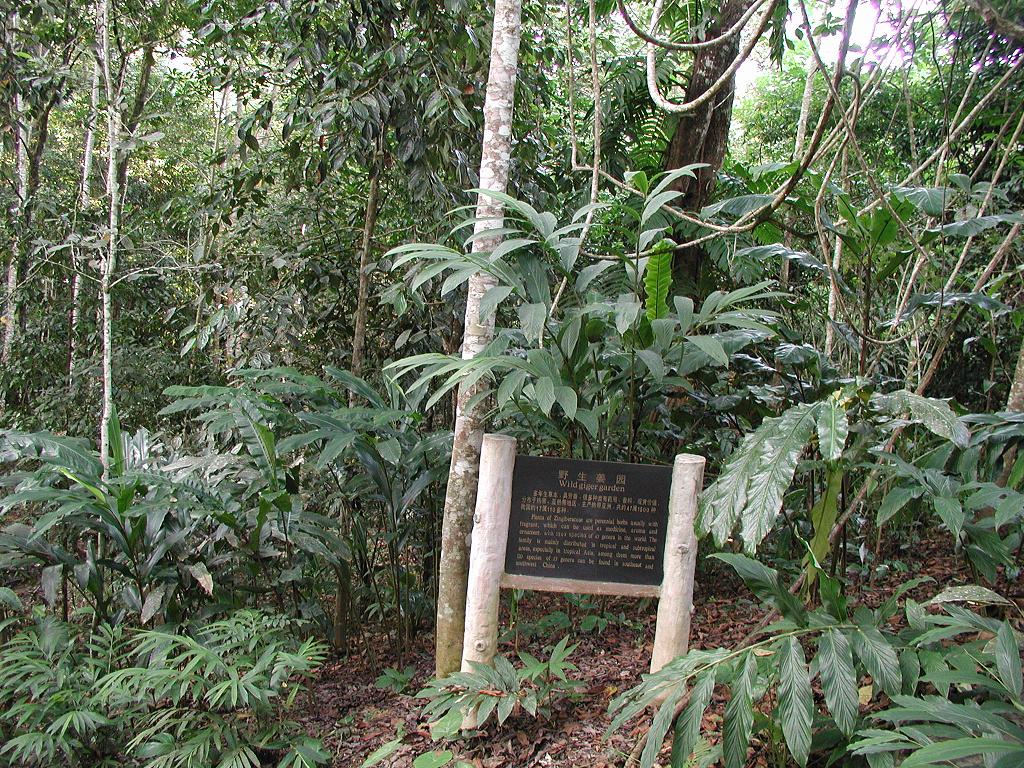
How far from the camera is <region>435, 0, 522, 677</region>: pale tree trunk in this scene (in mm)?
2885

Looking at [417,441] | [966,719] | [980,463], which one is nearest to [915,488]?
[980,463]

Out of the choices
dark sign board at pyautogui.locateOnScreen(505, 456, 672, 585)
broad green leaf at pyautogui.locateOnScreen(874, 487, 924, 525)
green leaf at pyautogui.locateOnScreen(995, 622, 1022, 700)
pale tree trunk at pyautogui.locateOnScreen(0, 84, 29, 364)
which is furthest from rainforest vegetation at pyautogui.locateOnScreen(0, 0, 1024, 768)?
pale tree trunk at pyautogui.locateOnScreen(0, 84, 29, 364)

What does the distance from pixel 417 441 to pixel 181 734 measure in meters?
1.46

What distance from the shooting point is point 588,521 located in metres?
2.60

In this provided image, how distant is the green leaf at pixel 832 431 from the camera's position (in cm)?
199

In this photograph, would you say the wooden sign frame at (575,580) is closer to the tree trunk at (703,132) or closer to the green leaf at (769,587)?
the green leaf at (769,587)

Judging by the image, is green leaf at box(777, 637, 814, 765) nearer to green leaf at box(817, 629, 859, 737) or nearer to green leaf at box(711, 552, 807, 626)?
green leaf at box(817, 629, 859, 737)

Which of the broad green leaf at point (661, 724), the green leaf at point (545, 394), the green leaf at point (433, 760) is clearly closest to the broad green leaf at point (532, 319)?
the green leaf at point (545, 394)

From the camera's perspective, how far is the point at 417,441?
3.37m

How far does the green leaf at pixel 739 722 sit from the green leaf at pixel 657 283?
1375 millimetres

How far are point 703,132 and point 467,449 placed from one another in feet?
8.84

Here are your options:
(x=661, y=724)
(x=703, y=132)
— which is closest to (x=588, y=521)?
(x=661, y=724)

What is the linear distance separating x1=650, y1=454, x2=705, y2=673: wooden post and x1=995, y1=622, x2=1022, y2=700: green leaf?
95cm

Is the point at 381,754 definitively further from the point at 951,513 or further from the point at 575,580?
the point at 951,513
